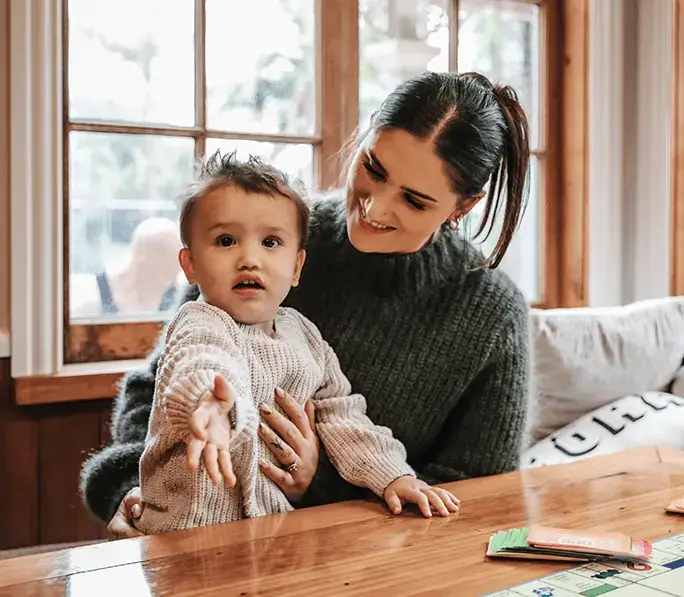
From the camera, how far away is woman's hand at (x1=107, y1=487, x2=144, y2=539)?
4.01ft

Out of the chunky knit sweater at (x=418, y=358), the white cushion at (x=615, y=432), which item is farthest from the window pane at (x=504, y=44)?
the chunky knit sweater at (x=418, y=358)

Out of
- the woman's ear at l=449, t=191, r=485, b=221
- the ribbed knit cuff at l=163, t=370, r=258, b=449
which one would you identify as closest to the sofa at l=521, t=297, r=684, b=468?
the woman's ear at l=449, t=191, r=485, b=221

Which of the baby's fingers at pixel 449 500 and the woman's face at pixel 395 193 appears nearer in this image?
the baby's fingers at pixel 449 500

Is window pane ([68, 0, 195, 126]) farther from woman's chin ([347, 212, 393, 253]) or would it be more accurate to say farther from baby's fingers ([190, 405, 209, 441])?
baby's fingers ([190, 405, 209, 441])

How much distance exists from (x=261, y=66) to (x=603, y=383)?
123 cm

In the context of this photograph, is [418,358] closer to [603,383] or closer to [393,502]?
[393,502]

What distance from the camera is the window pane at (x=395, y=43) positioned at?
98.3 inches

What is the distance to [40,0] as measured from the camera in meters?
1.88

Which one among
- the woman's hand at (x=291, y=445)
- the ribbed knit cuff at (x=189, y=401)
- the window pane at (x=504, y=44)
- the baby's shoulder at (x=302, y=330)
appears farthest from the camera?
the window pane at (x=504, y=44)

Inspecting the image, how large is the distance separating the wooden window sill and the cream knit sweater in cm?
75

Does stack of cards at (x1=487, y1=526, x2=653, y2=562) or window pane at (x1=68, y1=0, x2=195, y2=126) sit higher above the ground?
window pane at (x1=68, y1=0, x2=195, y2=126)

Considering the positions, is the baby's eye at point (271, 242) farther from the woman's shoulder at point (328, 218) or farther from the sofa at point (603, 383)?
the sofa at point (603, 383)

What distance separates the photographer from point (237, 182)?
47.3 inches

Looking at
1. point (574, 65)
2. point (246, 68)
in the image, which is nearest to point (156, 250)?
point (246, 68)
